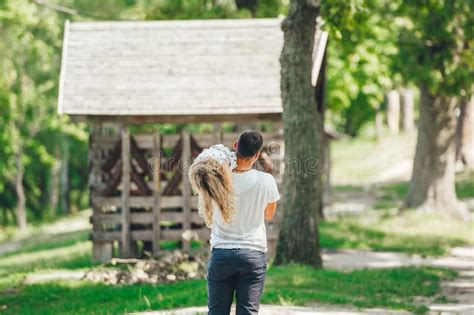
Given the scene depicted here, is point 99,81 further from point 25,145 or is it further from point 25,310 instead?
point 25,145

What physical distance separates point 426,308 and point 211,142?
7.33m

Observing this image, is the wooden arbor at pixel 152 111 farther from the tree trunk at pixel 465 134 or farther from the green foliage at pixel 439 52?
the tree trunk at pixel 465 134

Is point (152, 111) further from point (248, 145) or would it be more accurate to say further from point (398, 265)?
point (248, 145)

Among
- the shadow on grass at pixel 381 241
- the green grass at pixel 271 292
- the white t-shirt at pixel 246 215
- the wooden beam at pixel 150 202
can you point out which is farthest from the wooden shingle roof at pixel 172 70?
the white t-shirt at pixel 246 215

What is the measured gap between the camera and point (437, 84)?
80.4ft

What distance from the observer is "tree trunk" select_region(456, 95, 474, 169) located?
3606 centimetres

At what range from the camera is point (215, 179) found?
7227 millimetres

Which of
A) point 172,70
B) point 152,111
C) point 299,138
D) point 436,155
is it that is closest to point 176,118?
point 152,111

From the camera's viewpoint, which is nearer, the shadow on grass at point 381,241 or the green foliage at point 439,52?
the shadow on grass at point 381,241

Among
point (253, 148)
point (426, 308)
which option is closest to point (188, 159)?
point (426, 308)

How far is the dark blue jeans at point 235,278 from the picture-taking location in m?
7.25

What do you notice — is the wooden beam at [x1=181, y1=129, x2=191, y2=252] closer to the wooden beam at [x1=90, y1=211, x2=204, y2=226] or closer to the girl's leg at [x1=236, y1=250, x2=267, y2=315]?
the wooden beam at [x1=90, y1=211, x2=204, y2=226]

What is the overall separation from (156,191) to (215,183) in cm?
1024

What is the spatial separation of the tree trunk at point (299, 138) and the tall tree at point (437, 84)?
949 centimetres
